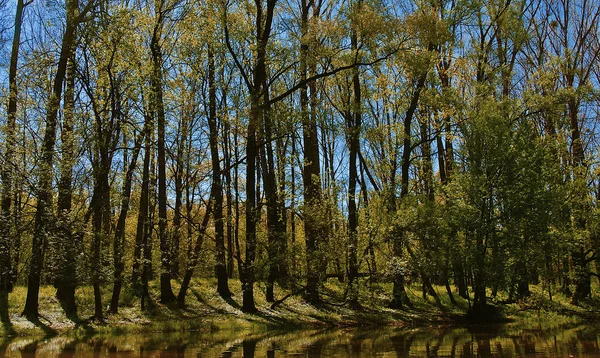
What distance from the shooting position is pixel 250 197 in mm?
17016

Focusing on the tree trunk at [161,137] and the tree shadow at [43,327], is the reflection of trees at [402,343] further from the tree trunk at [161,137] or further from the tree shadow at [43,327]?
the tree shadow at [43,327]

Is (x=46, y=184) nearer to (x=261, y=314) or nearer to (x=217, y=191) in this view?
(x=217, y=191)

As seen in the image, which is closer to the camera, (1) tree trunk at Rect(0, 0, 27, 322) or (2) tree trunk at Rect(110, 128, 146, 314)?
(1) tree trunk at Rect(0, 0, 27, 322)

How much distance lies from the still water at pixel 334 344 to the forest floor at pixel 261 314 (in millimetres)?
1173

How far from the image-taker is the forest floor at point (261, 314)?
49.8ft

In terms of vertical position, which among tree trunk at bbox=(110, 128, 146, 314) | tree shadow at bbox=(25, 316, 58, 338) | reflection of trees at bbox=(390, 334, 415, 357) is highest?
tree trunk at bbox=(110, 128, 146, 314)

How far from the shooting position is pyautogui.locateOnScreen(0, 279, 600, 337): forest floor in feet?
49.8

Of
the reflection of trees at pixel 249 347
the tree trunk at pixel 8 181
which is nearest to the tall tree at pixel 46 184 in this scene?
the tree trunk at pixel 8 181

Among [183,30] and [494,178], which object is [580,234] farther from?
[183,30]

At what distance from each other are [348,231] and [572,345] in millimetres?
7961

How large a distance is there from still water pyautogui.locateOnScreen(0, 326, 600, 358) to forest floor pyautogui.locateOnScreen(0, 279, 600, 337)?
1173 mm

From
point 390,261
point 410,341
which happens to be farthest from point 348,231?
point 410,341

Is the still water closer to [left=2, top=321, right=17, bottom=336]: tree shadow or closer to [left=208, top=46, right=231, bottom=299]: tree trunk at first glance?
[left=2, top=321, right=17, bottom=336]: tree shadow

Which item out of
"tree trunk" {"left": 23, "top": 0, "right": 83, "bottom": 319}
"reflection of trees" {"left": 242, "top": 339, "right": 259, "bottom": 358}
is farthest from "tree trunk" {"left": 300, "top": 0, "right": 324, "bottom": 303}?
"tree trunk" {"left": 23, "top": 0, "right": 83, "bottom": 319}
